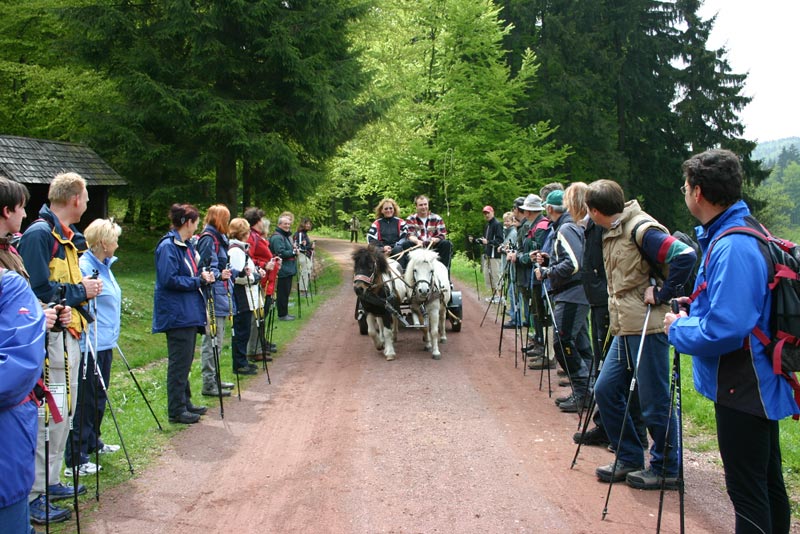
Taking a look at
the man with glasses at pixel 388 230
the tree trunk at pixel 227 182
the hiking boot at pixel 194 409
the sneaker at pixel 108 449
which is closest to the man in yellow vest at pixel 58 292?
the sneaker at pixel 108 449

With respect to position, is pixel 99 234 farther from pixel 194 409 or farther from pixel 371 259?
pixel 371 259

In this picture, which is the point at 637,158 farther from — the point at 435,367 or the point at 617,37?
the point at 435,367

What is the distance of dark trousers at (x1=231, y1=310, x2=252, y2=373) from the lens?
30.7 feet

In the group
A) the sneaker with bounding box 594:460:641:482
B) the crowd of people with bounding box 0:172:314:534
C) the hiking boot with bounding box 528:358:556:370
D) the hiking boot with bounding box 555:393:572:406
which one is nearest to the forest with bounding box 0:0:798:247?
the crowd of people with bounding box 0:172:314:534

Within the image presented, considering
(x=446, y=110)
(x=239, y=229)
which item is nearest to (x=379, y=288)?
(x=239, y=229)

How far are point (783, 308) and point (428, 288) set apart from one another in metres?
7.31

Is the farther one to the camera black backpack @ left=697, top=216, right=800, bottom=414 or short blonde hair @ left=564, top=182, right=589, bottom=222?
short blonde hair @ left=564, top=182, right=589, bottom=222

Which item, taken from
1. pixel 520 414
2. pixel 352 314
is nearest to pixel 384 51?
pixel 352 314

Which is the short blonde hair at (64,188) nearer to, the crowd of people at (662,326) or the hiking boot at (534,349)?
the crowd of people at (662,326)

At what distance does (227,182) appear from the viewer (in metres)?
19.8

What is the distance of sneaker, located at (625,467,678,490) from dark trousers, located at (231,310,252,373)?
234 inches

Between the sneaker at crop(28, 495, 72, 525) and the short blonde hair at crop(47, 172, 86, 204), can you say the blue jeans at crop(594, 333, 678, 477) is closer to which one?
the sneaker at crop(28, 495, 72, 525)

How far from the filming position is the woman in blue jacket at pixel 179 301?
22.9 ft

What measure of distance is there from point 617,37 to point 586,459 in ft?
105
